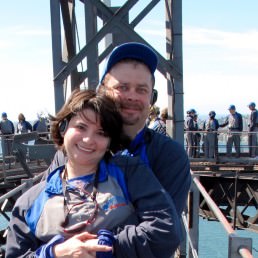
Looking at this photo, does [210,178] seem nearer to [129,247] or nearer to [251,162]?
[251,162]

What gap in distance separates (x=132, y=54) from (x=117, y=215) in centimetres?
77

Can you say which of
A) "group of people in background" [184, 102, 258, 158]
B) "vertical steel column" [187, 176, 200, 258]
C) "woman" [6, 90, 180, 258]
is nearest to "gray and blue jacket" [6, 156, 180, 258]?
"woman" [6, 90, 180, 258]

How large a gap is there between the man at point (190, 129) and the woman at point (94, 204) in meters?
12.0

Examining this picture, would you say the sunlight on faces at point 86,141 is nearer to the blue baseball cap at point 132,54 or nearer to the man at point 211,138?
the blue baseball cap at point 132,54

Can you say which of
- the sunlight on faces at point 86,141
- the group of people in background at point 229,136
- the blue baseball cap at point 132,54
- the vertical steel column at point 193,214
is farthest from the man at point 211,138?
the sunlight on faces at point 86,141

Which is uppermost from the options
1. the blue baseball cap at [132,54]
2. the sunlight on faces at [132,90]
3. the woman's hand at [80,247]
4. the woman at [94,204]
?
the blue baseball cap at [132,54]

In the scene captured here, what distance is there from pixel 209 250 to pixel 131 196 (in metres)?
23.9

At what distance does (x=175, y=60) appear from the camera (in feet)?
21.0

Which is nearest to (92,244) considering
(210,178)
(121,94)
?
(121,94)

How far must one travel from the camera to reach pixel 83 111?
1.76 m

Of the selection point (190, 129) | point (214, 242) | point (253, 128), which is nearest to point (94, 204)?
point (253, 128)

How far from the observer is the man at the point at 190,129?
13.8 m

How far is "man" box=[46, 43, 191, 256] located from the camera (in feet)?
6.16

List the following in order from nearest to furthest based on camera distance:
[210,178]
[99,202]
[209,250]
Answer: [99,202]
[210,178]
[209,250]
